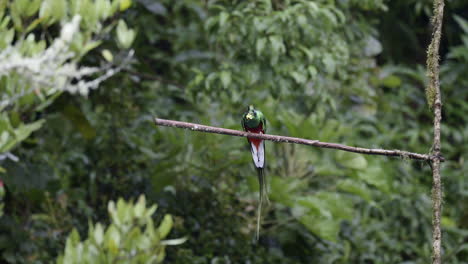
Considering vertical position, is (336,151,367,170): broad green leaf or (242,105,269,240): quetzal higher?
(242,105,269,240): quetzal

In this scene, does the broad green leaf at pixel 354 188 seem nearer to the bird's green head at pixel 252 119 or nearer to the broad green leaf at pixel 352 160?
the broad green leaf at pixel 352 160

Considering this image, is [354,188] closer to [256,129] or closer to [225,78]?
[225,78]

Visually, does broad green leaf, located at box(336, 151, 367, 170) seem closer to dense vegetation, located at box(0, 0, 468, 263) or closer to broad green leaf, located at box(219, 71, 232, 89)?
dense vegetation, located at box(0, 0, 468, 263)

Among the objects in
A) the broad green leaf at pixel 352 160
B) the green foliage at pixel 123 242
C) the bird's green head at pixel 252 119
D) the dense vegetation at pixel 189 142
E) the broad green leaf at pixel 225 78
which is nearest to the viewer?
the bird's green head at pixel 252 119

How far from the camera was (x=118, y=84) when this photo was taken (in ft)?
12.7

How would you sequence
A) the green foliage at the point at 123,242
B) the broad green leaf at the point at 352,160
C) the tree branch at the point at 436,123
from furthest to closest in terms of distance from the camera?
1. the broad green leaf at the point at 352,160
2. the green foliage at the point at 123,242
3. the tree branch at the point at 436,123

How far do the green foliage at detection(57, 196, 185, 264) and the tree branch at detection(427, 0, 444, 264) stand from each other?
1615 millimetres

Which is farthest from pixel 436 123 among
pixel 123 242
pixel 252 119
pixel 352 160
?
pixel 352 160

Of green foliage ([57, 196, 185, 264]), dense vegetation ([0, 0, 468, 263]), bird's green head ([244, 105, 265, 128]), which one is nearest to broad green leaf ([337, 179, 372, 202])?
dense vegetation ([0, 0, 468, 263])

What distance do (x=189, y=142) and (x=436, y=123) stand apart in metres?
2.24

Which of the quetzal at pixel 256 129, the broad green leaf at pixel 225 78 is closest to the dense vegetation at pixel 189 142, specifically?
the broad green leaf at pixel 225 78

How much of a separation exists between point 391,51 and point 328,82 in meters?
1.81

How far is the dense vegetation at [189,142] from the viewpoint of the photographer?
2.87 m

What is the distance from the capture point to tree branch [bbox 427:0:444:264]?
4.20 ft
